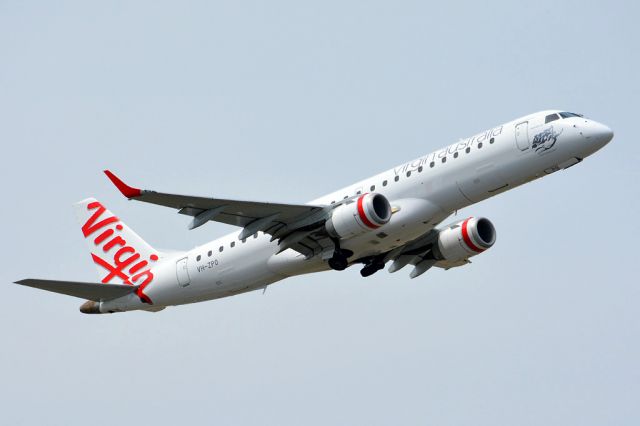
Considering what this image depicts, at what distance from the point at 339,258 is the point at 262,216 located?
3.27 metres

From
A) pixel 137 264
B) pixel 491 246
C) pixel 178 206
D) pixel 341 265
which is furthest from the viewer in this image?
pixel 137 264

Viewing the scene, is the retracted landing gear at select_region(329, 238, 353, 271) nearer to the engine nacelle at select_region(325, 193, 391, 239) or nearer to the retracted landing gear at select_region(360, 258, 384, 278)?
the engine nacelle at select_region(325, 193, 391, 239)

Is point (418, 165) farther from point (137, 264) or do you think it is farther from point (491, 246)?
point (137, 264)

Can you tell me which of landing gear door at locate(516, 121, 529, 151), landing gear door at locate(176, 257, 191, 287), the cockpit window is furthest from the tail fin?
the cockpit window

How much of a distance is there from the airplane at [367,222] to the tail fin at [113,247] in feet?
3.52

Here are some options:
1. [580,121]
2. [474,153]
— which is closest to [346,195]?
[474,153]

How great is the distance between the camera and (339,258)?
143 feet

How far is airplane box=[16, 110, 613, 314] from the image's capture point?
4112 centimetres

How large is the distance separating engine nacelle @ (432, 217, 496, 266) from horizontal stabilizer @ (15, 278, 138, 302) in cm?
1280

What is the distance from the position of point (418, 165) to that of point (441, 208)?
72.5 inches

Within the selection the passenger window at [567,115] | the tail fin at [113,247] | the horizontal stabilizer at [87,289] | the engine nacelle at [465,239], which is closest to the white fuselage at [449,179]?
the passenger window at [567,115]

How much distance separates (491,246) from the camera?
47.1 metres

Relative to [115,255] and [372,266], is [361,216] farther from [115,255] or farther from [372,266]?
[115,255]

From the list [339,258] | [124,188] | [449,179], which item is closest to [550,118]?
[449,179]
